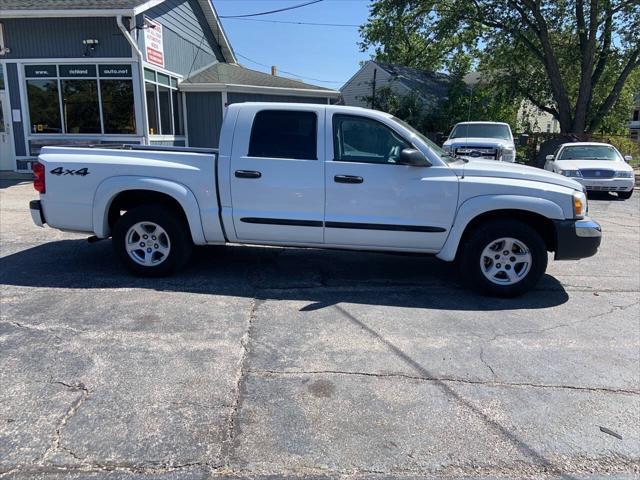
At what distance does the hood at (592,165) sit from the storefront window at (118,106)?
39.3ft

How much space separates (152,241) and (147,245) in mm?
77

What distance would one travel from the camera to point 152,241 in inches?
228

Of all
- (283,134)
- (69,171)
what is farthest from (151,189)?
(283,134)

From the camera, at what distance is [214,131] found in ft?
59.6

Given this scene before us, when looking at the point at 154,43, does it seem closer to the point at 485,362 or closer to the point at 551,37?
the point at 485,362

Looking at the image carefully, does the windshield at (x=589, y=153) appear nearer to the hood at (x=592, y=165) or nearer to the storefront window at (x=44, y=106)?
the hood at (x=592, y=165)

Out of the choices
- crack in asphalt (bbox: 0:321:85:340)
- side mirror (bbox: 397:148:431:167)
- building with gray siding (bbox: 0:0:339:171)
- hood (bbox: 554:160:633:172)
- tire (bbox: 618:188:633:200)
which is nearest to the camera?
crack in asphalt (bbox: 0:321:85:340)

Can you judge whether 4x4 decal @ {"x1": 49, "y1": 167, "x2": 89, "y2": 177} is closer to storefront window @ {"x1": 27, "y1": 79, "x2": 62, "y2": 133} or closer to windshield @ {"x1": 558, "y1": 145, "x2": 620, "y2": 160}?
storefront window @ {"x1": 27, "y1": 79, "x2": 62, "y2": 133}

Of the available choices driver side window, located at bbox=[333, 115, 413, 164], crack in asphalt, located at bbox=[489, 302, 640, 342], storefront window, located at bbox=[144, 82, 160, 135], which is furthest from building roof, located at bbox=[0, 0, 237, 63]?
crack in asphalt, located at bbox=[489, 302, 640, 342]

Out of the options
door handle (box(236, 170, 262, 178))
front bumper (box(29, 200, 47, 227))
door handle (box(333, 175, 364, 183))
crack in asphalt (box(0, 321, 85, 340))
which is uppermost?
door handle (box(236, 170, 262, 178))

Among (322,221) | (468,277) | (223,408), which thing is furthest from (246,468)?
(468,277)

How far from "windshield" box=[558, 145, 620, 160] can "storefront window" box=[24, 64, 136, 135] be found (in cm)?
1250

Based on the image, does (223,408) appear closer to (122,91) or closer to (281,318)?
(281,318)

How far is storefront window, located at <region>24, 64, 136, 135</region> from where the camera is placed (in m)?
14.1
